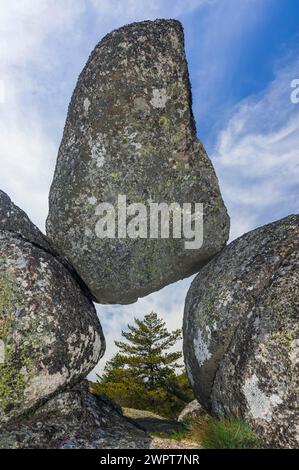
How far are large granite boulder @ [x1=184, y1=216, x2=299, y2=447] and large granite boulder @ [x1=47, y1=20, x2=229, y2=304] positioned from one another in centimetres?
107

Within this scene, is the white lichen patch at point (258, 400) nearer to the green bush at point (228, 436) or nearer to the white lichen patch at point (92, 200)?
the green bush at point (228, 436)

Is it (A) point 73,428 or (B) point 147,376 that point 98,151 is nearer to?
(A) point 73,428

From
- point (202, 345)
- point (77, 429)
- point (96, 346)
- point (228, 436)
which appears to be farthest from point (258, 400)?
point (96, 346)

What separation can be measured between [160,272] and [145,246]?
0.68m

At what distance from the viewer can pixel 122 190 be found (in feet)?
35.9

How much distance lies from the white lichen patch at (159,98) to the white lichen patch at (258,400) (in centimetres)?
596

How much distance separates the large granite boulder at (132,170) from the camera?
1101 centimetres

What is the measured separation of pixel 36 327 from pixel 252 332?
386cm

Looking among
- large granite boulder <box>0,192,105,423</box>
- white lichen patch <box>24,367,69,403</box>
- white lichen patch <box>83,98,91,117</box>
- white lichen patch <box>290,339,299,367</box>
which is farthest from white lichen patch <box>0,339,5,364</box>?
white lichen patch <box>83,98,91,117</box>

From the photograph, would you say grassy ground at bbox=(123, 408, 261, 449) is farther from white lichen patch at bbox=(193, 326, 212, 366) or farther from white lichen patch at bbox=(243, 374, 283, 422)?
white lichen patch at bbox=(193, 326, 212, 366)

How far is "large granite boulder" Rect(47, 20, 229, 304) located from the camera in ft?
36.1

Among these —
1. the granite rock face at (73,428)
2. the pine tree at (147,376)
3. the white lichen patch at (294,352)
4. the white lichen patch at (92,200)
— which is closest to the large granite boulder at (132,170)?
the white lichen patch at (92,200)
